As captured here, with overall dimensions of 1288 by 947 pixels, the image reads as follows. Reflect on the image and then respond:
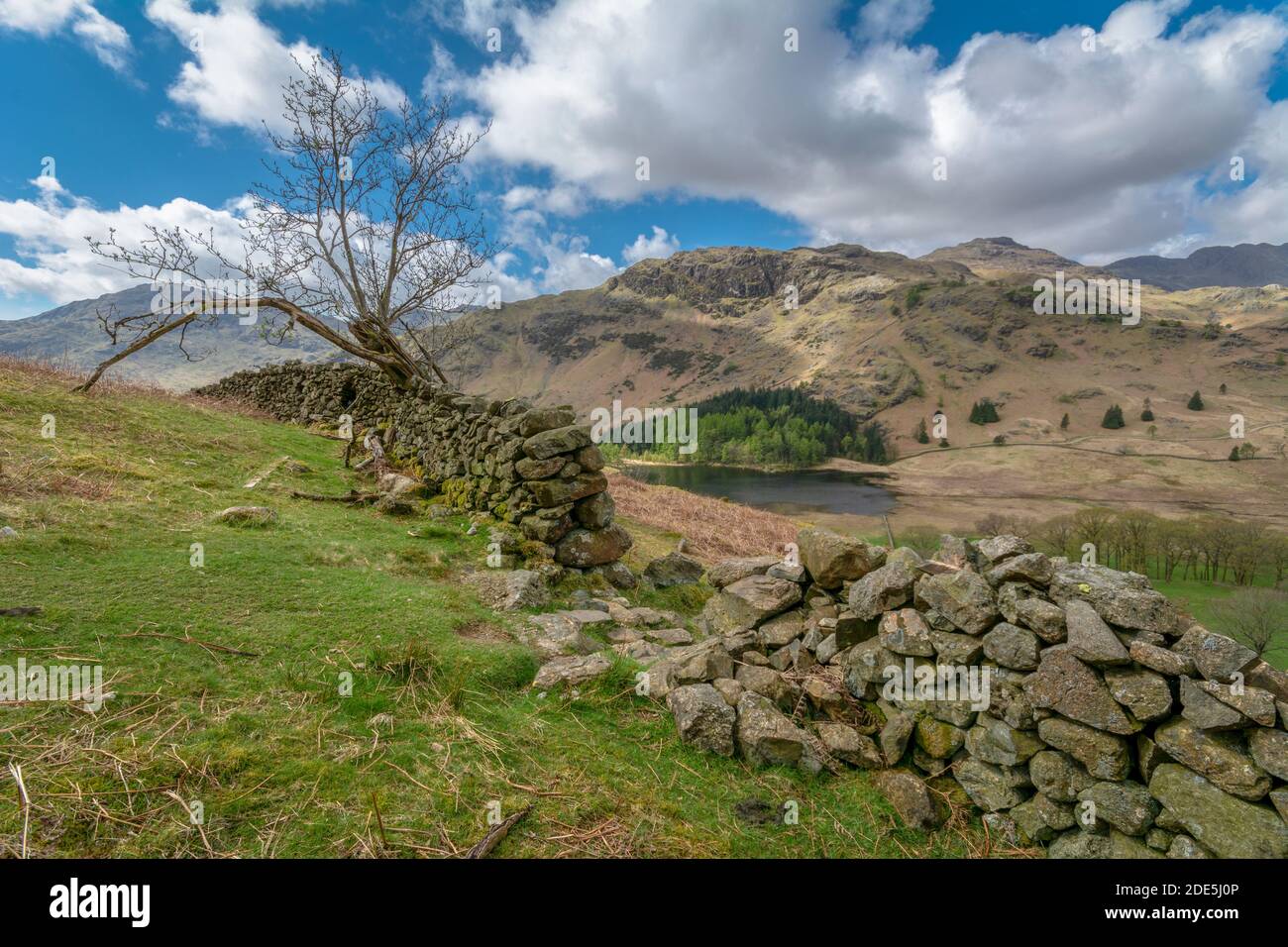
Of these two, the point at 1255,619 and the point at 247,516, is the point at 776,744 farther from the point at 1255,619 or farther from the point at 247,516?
the point at 1255,619

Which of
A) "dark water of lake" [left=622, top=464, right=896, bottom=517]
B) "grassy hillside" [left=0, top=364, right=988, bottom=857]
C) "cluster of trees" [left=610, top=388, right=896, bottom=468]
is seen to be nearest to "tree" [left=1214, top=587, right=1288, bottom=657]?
"grassy hillside" [left=0, top=364, right=988, bottom=857]

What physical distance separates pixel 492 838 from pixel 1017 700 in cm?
385

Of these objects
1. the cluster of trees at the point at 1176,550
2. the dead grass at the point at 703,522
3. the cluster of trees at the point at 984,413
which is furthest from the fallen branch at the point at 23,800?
the cluster of trees at the point at 984,413

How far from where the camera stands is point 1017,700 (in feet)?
12.7

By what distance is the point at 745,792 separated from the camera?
Result: 4023 mm

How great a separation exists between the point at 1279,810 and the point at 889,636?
90.5 inches

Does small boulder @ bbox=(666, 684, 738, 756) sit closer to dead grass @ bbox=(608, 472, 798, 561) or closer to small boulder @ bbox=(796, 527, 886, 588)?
small boulder @ bbox=(796, 527, 886, 588)

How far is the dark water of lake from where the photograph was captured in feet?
231

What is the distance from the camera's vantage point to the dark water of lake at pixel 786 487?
7031cm

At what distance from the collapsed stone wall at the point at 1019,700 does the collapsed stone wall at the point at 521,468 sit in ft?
14.6

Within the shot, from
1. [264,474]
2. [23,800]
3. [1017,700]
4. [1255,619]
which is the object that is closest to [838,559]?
[1017,700]

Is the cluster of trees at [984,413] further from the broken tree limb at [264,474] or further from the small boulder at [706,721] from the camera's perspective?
the small boulder at [706,721]

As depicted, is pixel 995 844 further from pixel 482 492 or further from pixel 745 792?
pixel 482 492
